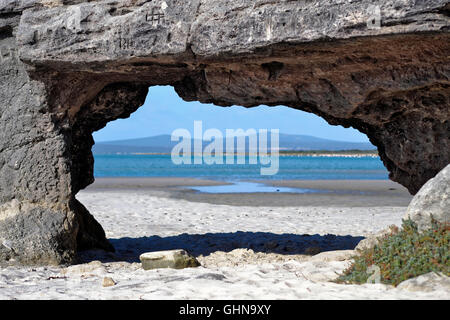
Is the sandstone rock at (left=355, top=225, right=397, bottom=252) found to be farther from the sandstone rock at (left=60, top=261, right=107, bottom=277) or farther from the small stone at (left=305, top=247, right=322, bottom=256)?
the sandstone rock at (left=60, top=261, right=107, bottom=277)

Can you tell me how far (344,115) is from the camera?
8.04 m

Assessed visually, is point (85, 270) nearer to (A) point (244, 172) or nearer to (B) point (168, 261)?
(B) point (168, 261)

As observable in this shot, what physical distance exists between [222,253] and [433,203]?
4084 millimetres

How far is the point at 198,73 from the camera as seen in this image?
8.16 m

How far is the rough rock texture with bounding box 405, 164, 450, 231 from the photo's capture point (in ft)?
19.9

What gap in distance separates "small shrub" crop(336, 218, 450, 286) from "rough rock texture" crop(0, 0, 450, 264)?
2132 mm

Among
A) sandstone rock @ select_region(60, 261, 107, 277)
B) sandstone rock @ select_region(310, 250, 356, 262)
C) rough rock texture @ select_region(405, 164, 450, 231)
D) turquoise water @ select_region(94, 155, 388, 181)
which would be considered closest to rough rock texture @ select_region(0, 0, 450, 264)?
sandstone rock @ select_region(60, 261, 107, 277)

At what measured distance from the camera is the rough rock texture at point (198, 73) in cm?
659

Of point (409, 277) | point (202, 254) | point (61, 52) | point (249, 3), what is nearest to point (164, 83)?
point (61, 52)

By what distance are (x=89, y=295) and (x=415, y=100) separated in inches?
197

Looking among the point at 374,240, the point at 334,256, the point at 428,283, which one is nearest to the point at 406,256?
the point at 428,283

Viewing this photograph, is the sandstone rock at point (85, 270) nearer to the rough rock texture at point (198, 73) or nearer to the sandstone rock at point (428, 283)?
the rough rock texture at point (198, 73)

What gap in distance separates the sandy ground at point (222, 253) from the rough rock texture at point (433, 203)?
1.07 metres

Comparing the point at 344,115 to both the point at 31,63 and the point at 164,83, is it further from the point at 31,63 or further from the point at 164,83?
the point at 31,63
